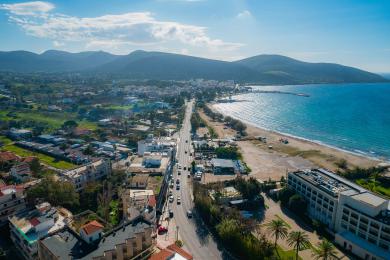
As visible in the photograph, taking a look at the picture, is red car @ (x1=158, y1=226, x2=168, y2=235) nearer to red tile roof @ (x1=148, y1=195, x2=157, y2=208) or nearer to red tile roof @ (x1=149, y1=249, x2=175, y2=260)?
red tile roof @ (x1=148, y1=195, x2=157, y2=208)

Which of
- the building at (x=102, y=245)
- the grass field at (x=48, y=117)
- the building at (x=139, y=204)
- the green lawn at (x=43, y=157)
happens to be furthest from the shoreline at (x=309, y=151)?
the grass field at (x=48, y=117)

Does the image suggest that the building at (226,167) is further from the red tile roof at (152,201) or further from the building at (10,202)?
the building at (10,202)

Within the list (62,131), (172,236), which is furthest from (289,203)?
(62,131)

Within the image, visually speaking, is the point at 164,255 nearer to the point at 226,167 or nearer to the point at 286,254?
the point at 286,254

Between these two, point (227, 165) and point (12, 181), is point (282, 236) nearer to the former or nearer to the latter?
point (227, 165)

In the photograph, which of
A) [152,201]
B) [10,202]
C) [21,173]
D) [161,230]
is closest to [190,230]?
[161,230]

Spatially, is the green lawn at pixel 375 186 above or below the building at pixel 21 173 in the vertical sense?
below
